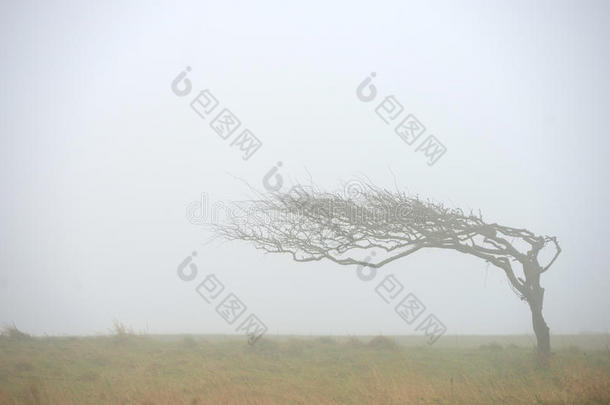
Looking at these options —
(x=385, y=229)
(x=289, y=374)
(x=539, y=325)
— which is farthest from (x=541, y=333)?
(x=289, y=374)

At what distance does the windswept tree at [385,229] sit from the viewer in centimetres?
1391

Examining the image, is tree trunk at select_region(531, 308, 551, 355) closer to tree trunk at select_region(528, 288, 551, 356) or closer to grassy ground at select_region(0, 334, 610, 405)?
tree trunk at select_region(528, 288, 551, 356)

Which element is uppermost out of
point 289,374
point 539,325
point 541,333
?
point 289,374

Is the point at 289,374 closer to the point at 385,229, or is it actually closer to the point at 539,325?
the point at 385,229

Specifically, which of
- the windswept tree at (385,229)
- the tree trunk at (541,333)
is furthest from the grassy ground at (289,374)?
the windswept tree at (385,229)

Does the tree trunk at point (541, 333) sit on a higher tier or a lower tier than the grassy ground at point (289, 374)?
lower

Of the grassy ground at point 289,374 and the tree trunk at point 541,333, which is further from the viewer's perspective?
the tree trunk at point 541,333

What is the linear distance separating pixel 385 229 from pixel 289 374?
536 cm

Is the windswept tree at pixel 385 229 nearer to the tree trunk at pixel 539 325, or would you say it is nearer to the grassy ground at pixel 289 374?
the tree trunk at pixel 539 325

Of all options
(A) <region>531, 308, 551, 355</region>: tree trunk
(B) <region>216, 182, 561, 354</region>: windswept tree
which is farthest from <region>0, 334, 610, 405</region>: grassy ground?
(B) <region>216, 182, 561, 354</region>: windswept tree

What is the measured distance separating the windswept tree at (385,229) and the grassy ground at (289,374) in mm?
2906

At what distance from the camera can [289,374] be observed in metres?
12.0

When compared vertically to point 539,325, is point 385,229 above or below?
above

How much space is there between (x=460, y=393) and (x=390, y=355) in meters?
5.67
